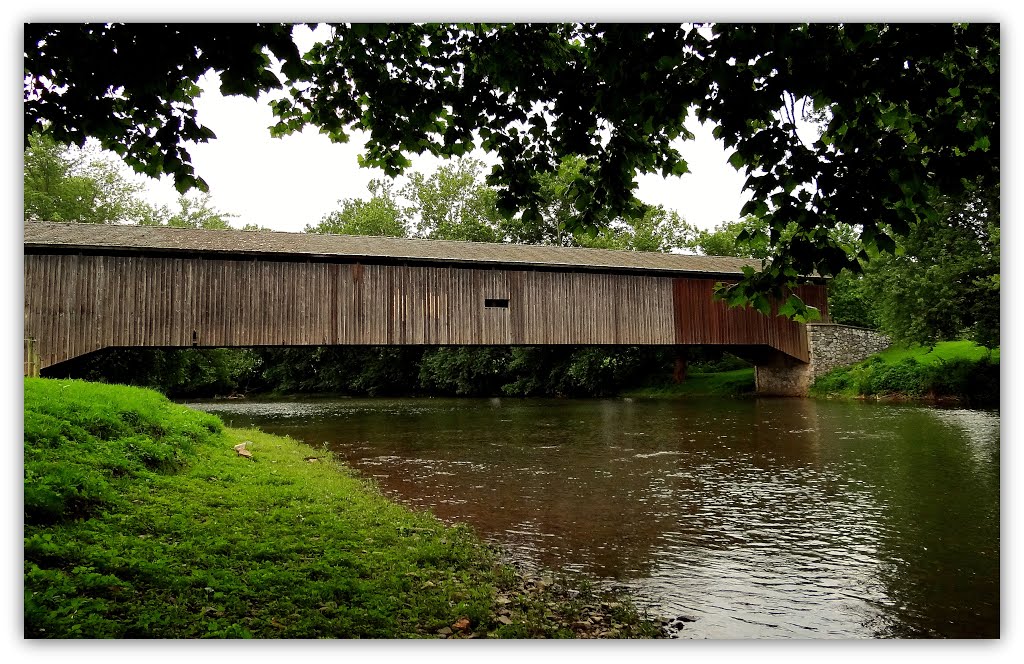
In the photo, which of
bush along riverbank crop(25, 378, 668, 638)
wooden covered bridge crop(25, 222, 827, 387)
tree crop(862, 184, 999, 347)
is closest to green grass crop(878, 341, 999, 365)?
tree crop(862, 184, 999, 347)

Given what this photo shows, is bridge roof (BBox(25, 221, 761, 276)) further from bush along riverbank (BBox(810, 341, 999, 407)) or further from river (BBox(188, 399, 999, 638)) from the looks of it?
bush along riverbank (BBox(810, 341, 999, 407))

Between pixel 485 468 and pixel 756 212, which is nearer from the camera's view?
pixel 756 212

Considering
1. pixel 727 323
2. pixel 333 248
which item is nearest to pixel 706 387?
pixel 727 323

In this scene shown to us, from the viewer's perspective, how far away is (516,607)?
401cm

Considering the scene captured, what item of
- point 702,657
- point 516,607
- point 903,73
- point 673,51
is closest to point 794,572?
point 702,657

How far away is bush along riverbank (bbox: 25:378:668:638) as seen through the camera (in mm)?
3580

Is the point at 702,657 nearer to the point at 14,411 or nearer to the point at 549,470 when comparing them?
the point at 14,411

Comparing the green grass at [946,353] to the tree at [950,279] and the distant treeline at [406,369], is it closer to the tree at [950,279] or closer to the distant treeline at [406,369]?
the tree at [950,279]

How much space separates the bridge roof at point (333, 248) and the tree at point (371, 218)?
22810mm

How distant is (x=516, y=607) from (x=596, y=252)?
1962 cm

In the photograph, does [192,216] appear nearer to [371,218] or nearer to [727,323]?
[371,218]

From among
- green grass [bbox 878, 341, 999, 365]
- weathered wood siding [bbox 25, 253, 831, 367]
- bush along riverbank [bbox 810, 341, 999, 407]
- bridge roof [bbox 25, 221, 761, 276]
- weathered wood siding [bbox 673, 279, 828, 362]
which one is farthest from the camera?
weathered wood siding [bbox 673, 279, 828, 362]

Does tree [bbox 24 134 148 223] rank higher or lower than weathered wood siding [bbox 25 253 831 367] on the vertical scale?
higher

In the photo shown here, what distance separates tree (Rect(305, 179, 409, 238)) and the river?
30.3m
